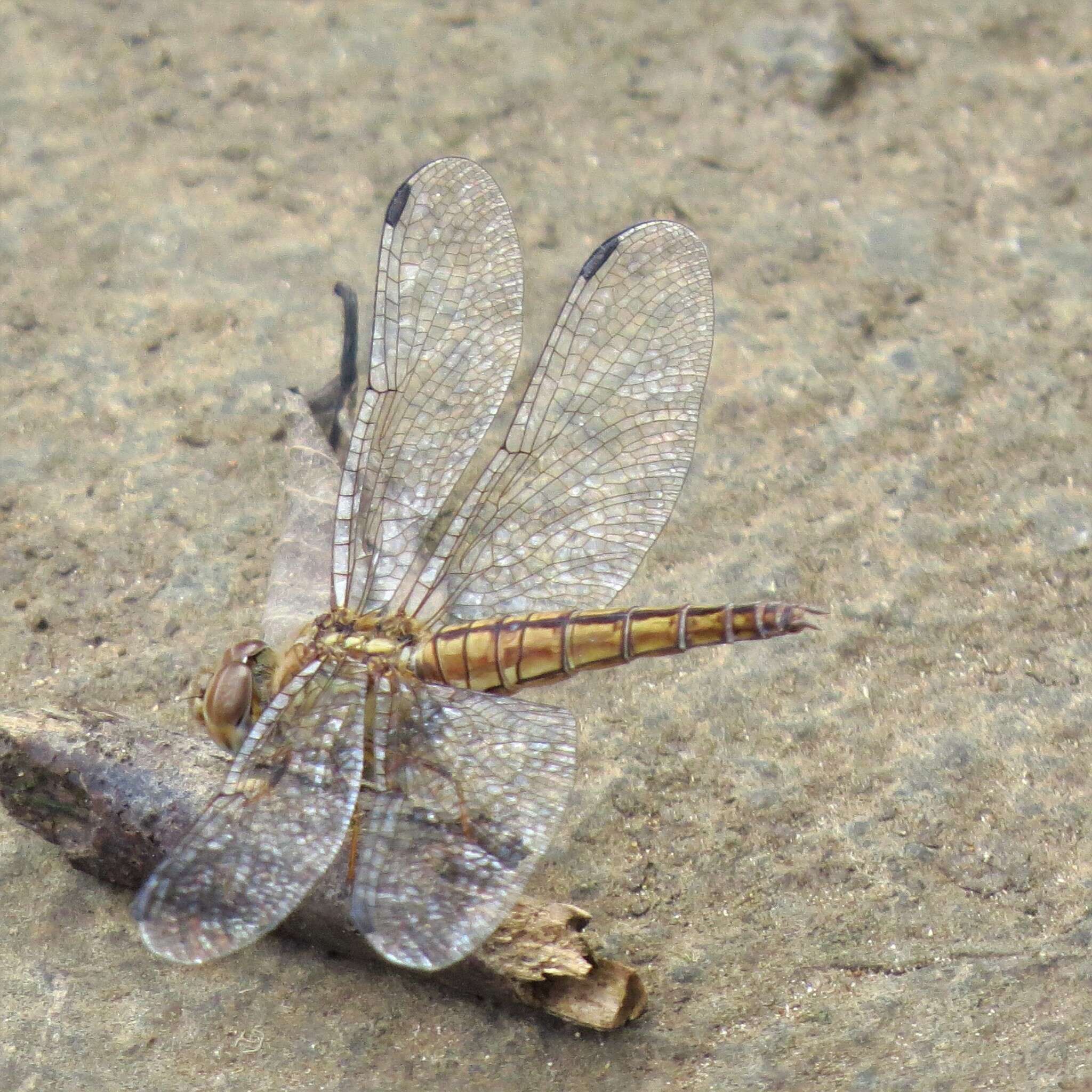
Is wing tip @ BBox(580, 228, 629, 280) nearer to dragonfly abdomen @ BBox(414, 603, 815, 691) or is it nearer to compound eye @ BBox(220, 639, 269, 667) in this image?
dragonfly abdomen @ BBox(414, 603, 815, 691)

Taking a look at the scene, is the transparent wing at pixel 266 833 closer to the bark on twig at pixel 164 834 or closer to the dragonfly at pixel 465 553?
the dragonfly at pixel 465 553

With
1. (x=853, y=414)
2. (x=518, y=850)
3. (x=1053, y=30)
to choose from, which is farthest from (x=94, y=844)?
(x=1053, y=30)

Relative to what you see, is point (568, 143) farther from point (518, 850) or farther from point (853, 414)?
point (518, 850)

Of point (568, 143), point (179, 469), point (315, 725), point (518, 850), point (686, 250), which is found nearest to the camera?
point (518, 850)

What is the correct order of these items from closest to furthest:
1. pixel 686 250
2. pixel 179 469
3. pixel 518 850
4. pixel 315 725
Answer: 1. pixel 518 850
2. pixel 315 725
3. pixel 686 250
4. pixel 179 469

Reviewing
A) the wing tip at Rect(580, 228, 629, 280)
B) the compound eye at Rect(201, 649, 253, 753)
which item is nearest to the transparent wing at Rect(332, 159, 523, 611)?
the wing tip at Rect(580, 228, 629, 280)

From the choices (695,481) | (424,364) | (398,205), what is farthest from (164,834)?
(695,481)
